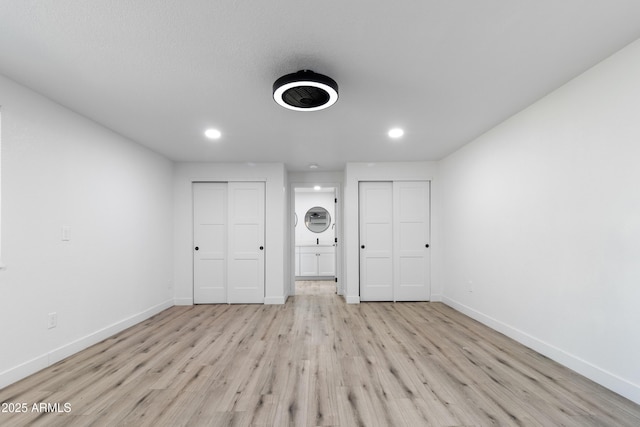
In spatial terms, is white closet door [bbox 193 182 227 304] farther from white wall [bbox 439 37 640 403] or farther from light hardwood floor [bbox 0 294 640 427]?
white wall [bbox 439 37 640 403]

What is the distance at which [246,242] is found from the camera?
5.02 m

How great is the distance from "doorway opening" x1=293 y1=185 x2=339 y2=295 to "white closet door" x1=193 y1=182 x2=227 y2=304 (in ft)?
7.65

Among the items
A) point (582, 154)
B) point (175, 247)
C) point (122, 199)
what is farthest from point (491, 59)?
point (175, 247)

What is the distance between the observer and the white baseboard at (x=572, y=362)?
6.48 feet

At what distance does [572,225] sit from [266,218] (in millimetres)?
4044

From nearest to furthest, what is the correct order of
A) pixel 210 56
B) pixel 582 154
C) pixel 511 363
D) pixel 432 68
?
pixel 210 56, pixel 432 68, pixel 582 154, pixel 511 363

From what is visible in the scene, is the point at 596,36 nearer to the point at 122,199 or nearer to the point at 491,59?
the point at 491,59

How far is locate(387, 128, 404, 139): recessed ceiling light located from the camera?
137 inches

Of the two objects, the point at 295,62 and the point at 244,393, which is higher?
the point at 295,62

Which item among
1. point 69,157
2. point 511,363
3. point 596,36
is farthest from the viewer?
point 69,157

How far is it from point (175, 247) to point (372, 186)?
11.8 feet

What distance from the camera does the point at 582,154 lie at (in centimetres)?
235

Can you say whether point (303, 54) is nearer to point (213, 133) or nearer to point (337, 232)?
point (213, 133)

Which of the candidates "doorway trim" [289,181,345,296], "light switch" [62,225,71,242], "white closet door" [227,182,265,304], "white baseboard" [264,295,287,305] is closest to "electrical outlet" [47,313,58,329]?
"light switch" [62,225,71,242]
